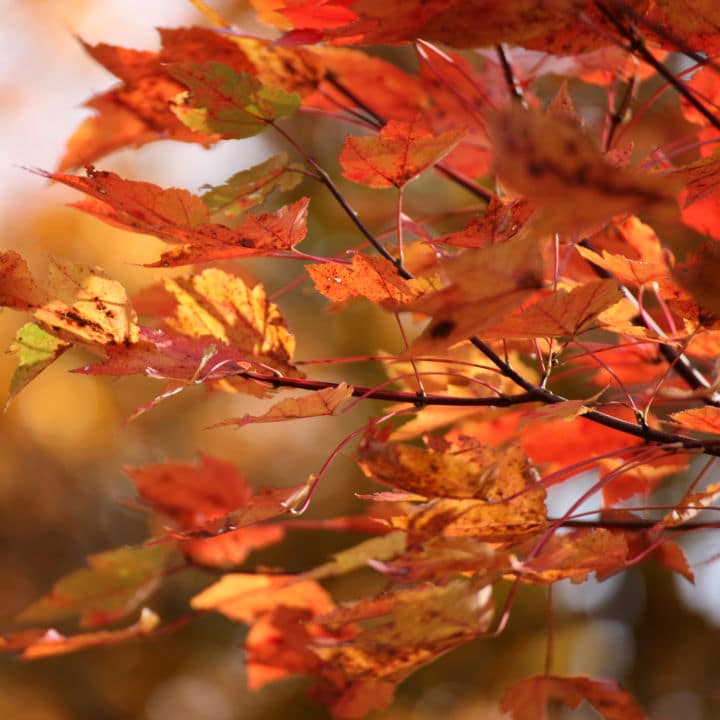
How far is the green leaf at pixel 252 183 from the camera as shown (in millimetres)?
501

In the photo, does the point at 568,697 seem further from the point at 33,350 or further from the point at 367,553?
the point at 33,350

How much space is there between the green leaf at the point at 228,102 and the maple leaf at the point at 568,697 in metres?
0.37

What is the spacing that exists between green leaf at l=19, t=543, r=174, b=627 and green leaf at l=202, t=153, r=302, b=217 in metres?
0.32

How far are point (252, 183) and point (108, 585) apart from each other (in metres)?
0.39

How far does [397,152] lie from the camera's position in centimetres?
45

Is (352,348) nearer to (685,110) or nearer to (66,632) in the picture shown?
(66,632)

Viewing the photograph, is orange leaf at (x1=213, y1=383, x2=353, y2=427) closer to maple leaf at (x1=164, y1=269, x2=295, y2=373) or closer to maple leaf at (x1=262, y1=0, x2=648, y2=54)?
maple leaf at (x1=164, y1=269, x2=295, y2=373)

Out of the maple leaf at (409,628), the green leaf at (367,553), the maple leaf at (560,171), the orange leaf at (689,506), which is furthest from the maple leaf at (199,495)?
the maple leaf at (560,171)

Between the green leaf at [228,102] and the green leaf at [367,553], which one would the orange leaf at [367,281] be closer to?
the green leaf at [228,102]

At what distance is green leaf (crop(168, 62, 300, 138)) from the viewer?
48cm

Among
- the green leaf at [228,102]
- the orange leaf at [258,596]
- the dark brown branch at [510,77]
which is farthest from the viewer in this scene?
the orange leaf at [258,596]

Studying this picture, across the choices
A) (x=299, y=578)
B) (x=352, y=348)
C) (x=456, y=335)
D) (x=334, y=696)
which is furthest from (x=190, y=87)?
(x=352, y=348)

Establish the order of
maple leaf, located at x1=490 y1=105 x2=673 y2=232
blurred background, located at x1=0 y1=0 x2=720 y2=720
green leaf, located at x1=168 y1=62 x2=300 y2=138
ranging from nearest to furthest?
maple leaf, located at x1=490 y1=105 x2=673 y2=232
green leaf, located at x1=168 y1=62 x2=300 y2=138
blurred background, located at x1=0 y1=0 x2=720 y2=720

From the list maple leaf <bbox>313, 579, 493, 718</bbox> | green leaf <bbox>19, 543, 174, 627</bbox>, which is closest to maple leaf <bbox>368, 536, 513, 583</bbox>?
maple leaf <bbox>313, 579, 493, 718</bbox>
